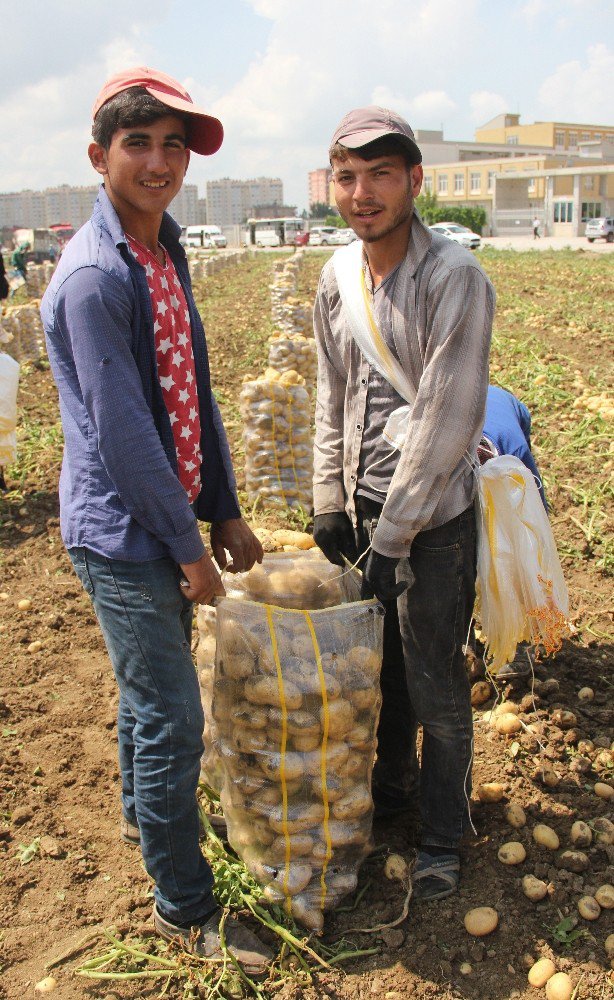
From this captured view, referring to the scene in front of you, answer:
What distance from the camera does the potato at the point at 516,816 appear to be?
273 centimetres

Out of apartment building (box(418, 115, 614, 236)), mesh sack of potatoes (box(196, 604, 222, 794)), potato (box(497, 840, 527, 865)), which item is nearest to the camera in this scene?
potato (box(497, 840, 527, 865))

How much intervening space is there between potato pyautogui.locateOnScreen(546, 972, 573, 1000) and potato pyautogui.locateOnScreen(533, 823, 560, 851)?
49 cm

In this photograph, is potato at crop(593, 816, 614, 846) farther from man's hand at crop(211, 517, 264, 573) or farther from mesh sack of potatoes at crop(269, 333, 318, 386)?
mesh sack of potatoes at crop(269, 333, 318, 386)

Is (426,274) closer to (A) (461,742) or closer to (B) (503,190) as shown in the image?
(A) (461,742)

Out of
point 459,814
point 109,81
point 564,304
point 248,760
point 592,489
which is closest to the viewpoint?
point 109,81

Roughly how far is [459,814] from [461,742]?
0.77 ft

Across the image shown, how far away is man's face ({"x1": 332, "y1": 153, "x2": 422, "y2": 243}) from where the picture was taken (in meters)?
2.15

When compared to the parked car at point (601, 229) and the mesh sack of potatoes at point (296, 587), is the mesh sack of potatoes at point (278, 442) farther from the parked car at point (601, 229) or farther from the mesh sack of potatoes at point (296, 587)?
the parked car at point (601, 229)

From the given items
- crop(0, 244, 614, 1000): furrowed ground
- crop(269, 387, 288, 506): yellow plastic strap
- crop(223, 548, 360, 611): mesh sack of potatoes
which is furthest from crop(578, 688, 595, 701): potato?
crop(269, 387, 288, 506): yellow plastic strap

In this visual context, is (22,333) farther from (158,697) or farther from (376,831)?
(158,697)

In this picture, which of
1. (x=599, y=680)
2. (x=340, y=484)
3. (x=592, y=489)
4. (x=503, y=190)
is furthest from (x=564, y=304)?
(x=503, y=190)

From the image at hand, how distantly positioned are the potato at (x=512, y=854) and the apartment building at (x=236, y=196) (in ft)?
481

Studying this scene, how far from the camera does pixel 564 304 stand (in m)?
14.3

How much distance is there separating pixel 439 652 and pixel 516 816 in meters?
0.75
